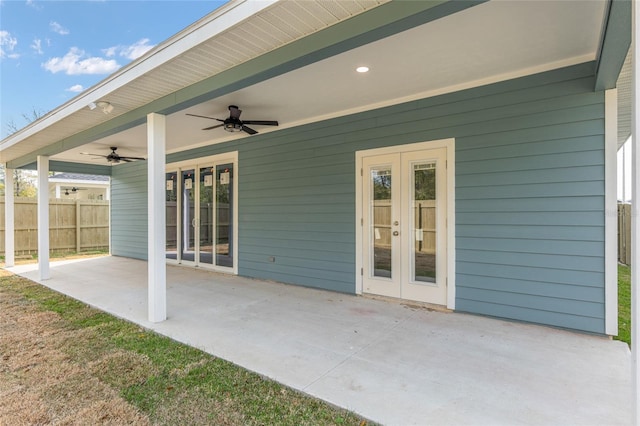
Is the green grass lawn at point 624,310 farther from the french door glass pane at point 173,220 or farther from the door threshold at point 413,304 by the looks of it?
the french door glass pane at point 173,220

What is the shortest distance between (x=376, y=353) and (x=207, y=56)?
297 cm

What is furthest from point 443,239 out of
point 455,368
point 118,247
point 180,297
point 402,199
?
point 118,247

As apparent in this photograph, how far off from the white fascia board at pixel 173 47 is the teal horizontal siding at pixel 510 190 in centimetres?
265

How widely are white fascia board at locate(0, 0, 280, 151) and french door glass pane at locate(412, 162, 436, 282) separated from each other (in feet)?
9.27

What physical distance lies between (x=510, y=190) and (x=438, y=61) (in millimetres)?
1619

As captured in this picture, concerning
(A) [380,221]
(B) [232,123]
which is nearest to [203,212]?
(B) [232,123]

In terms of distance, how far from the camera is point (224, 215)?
6.63 metres

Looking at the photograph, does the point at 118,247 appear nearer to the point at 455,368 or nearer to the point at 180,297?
the point at 180,297

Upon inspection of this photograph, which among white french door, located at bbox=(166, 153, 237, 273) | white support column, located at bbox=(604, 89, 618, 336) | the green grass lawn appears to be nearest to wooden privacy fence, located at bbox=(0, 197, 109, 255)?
white french door, located at bbox=(166, 153, 237, 273)

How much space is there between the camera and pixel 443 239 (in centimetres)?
404

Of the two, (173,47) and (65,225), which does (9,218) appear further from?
(173,47)

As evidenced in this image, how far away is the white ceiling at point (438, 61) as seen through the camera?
8.23 ft

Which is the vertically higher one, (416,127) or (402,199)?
(416,127)

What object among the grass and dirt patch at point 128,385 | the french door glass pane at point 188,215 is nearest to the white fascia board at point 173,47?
the grass and dirt patch at point 128,385
